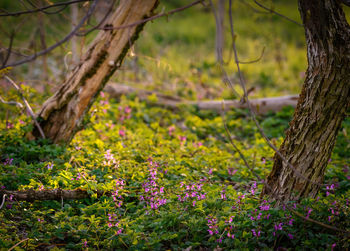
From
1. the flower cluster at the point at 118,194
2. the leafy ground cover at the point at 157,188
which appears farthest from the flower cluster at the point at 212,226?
the flower cluster at the point at 118,194

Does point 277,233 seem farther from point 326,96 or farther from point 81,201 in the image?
point 81,201

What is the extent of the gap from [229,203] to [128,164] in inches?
52.9

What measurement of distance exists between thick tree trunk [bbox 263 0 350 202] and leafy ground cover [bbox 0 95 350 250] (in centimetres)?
27

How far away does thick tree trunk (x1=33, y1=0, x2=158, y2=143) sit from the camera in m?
3.68

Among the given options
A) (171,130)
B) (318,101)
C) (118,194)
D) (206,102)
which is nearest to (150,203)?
(118,194)

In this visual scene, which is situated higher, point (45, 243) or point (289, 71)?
point (289, 71)

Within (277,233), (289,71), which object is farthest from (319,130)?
(289,71)

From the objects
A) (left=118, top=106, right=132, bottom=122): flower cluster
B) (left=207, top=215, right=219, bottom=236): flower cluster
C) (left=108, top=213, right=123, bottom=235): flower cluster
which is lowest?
(left=108, top=213, right=123, bottom=235): flower cluster

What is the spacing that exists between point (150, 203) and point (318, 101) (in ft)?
5.72

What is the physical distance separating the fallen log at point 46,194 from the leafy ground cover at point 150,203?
0.06 meters

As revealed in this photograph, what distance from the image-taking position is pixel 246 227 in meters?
2.46

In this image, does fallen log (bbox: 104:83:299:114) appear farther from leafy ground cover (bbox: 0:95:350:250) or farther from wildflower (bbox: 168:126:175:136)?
leafy ground cover (bbox: 0:95:350:250)

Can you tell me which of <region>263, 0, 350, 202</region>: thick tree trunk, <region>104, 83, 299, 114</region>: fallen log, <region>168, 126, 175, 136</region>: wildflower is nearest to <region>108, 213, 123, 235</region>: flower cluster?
<region>263, 0, 350, 202</region>: thick tree trunk

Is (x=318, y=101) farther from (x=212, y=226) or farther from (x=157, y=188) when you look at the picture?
(x=157, y=188)
